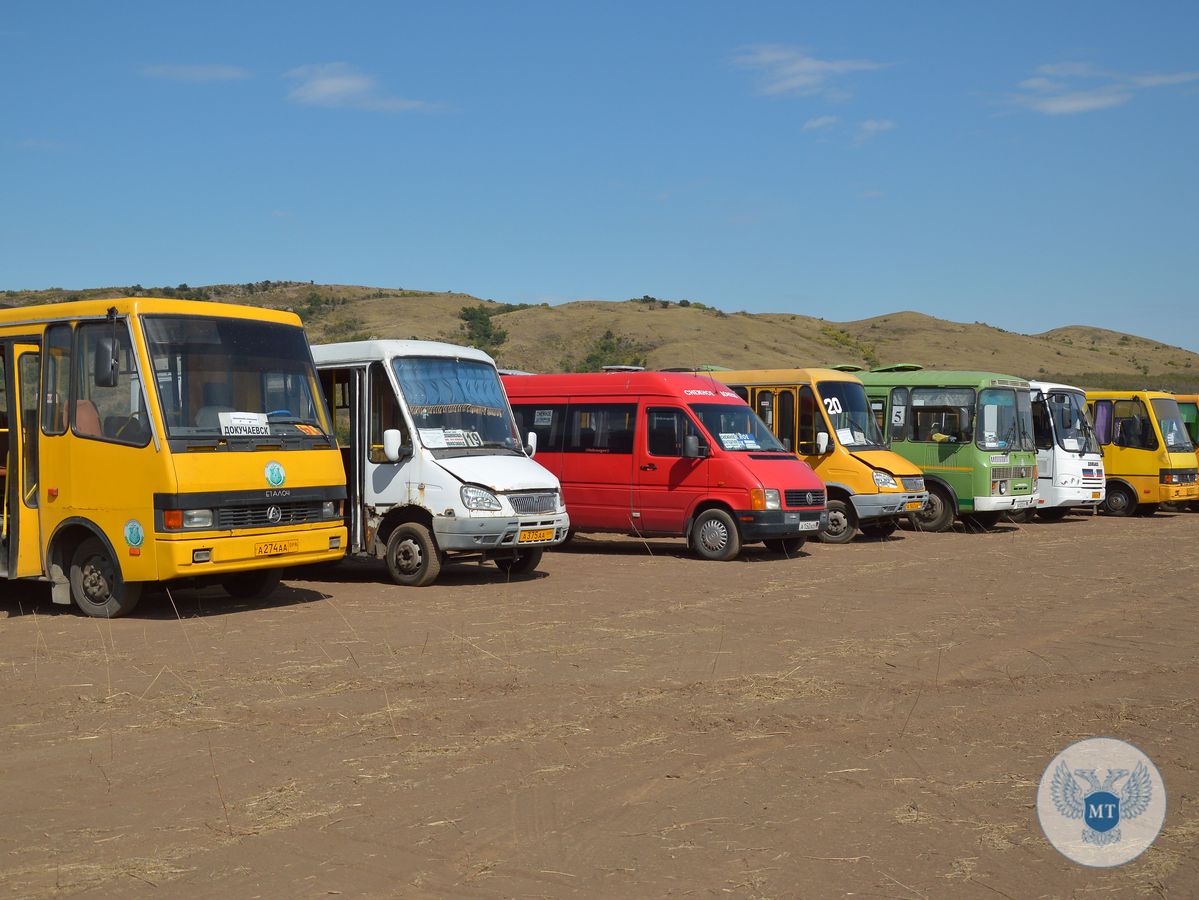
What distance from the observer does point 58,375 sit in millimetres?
12109

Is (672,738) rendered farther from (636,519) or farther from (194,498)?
(636,519)

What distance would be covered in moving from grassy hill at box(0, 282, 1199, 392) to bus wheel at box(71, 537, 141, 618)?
63.7m

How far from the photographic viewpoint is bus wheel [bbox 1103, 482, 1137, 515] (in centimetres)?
2675

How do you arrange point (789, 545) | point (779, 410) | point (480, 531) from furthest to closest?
point (779, 410), point (789, 545), point (480, 531)

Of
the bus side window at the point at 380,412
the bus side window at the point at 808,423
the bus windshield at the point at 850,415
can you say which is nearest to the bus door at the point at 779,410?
the bus side window at the point at 808,423

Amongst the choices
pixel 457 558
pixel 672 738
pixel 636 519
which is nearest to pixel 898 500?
pixel 636 519

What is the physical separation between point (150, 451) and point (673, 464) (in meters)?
8.23

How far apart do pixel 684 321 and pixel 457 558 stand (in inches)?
3357

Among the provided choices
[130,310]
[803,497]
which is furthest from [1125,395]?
[130,310]

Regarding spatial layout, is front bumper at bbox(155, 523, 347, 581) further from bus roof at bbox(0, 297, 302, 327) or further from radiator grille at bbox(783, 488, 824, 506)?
radiator grille at bbox(783, 488, 824, 506)

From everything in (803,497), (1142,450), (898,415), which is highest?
(898,415)

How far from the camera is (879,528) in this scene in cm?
2259

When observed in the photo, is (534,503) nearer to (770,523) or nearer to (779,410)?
(770,523)

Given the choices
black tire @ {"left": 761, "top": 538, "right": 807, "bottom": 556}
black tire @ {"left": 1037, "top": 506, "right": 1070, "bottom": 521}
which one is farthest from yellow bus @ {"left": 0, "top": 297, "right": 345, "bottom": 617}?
black tire @ {"left": 1037, "top": 506, "right": 1070, "bottom": 521}
